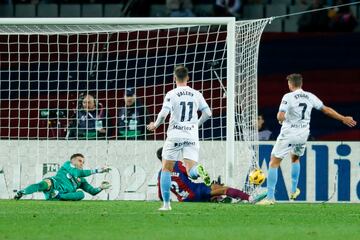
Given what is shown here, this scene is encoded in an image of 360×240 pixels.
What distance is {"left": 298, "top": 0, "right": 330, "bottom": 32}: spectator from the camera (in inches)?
886

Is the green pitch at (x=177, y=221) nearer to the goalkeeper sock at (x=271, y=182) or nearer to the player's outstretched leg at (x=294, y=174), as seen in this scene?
the goalkeeper sock at (x=271, y=182)

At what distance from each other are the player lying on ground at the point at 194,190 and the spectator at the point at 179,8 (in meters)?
5.75

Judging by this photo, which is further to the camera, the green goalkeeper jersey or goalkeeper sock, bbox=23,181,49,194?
the green goalkeeper jersey

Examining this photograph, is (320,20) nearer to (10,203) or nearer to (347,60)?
(347,60)

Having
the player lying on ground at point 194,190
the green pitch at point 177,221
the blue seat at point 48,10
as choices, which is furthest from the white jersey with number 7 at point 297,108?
the blue seat at point 48,10

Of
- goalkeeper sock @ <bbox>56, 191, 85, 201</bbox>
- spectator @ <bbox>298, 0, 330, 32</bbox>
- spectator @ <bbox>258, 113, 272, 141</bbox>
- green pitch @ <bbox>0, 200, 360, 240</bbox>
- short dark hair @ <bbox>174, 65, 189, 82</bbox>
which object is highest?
spectator @ <bbox>298, 0, 330, 32</bbox>

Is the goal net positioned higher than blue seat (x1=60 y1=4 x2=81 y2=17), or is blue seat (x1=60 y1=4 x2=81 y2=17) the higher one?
blue seat (x1=60 y1=4 x2=81 y2=17)

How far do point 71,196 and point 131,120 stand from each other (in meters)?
1.81

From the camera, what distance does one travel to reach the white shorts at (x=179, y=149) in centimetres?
1551

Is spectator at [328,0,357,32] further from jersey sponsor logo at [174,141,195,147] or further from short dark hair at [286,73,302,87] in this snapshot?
jersey sponsor logo at [174,141,195,147]

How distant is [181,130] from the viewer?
15641mm

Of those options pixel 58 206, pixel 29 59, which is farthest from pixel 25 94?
pixel 58 206

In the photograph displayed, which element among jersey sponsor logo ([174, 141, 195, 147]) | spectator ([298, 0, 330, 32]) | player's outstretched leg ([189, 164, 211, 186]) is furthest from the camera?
spectator ([298, 0, 330, 32])

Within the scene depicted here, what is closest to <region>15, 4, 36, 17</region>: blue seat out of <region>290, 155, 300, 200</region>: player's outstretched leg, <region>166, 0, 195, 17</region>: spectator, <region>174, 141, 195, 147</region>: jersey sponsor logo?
<region>166, 0, 195, 17</region>: spectator
